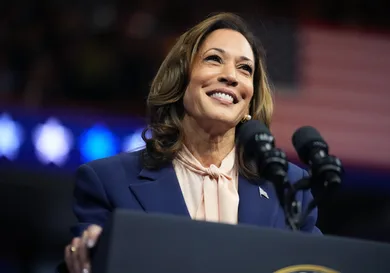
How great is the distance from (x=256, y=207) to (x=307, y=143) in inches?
16.8

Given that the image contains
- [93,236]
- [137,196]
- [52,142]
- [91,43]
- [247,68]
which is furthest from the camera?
[91,43]

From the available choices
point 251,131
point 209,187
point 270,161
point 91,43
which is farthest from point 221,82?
point 91,43

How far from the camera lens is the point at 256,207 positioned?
232cm

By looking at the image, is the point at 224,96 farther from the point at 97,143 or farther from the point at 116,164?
the point at 97,143

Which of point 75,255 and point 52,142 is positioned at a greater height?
point 52,142

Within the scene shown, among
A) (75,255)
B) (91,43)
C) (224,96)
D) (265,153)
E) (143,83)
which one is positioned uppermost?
(91,43)

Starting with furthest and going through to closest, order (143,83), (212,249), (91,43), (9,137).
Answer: (91,43)
(143,83)
(9,137)
(212,249)

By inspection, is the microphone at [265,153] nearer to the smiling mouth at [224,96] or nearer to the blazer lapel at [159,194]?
the blazer lapel at [159,194]

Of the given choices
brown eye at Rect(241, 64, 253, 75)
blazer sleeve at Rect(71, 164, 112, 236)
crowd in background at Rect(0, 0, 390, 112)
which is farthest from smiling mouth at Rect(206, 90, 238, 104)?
crowd in background at Rect(0, 0, 390, 112)

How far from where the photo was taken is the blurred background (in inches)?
189

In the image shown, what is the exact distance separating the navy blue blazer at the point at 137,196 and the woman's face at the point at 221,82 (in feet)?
0.71

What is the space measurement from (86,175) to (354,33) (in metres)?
4.00

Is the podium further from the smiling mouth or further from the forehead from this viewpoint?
the forehead

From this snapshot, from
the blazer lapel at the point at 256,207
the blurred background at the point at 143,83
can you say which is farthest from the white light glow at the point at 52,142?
the blazer lapel at the point at 256,207
